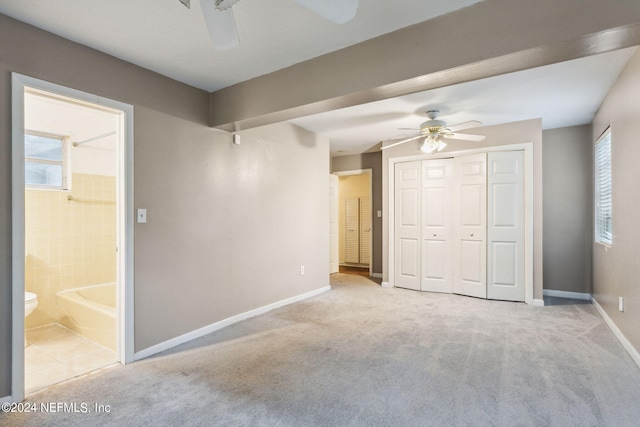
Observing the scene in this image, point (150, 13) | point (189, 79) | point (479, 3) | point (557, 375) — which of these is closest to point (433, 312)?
point (557, 375)

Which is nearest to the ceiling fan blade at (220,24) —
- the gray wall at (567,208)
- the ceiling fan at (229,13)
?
the ceiling fan at (229,13)

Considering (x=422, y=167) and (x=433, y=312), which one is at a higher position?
(x=422, y=167)

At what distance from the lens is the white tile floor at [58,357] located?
230cm

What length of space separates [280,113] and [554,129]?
13.3ft

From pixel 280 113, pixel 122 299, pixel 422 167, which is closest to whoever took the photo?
pixel 122 299

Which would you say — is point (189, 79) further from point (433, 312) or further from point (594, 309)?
point (594, 309)

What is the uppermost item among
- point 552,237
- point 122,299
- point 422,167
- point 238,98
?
Answer: point 238,98

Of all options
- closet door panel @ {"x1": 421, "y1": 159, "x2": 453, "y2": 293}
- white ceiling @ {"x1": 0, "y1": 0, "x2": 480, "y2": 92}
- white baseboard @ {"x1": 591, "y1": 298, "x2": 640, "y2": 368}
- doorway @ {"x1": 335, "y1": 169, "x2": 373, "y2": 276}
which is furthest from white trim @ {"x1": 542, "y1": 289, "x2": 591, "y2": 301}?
white ceiling @ {"x1": 0, "y1": 0, "x2": 480, "y2": 92}

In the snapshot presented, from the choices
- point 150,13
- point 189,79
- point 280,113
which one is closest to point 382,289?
point 280,113

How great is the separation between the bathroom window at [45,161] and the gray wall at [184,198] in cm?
179

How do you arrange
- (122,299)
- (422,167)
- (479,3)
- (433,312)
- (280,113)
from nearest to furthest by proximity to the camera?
(479,3)
(122,299)
(280,113)
(433,312)
(422,167)

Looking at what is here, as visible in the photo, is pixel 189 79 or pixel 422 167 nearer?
pixel 189 79

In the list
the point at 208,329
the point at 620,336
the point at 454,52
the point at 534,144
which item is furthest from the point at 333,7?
the point at 534,144

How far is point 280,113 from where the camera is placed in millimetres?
2727
